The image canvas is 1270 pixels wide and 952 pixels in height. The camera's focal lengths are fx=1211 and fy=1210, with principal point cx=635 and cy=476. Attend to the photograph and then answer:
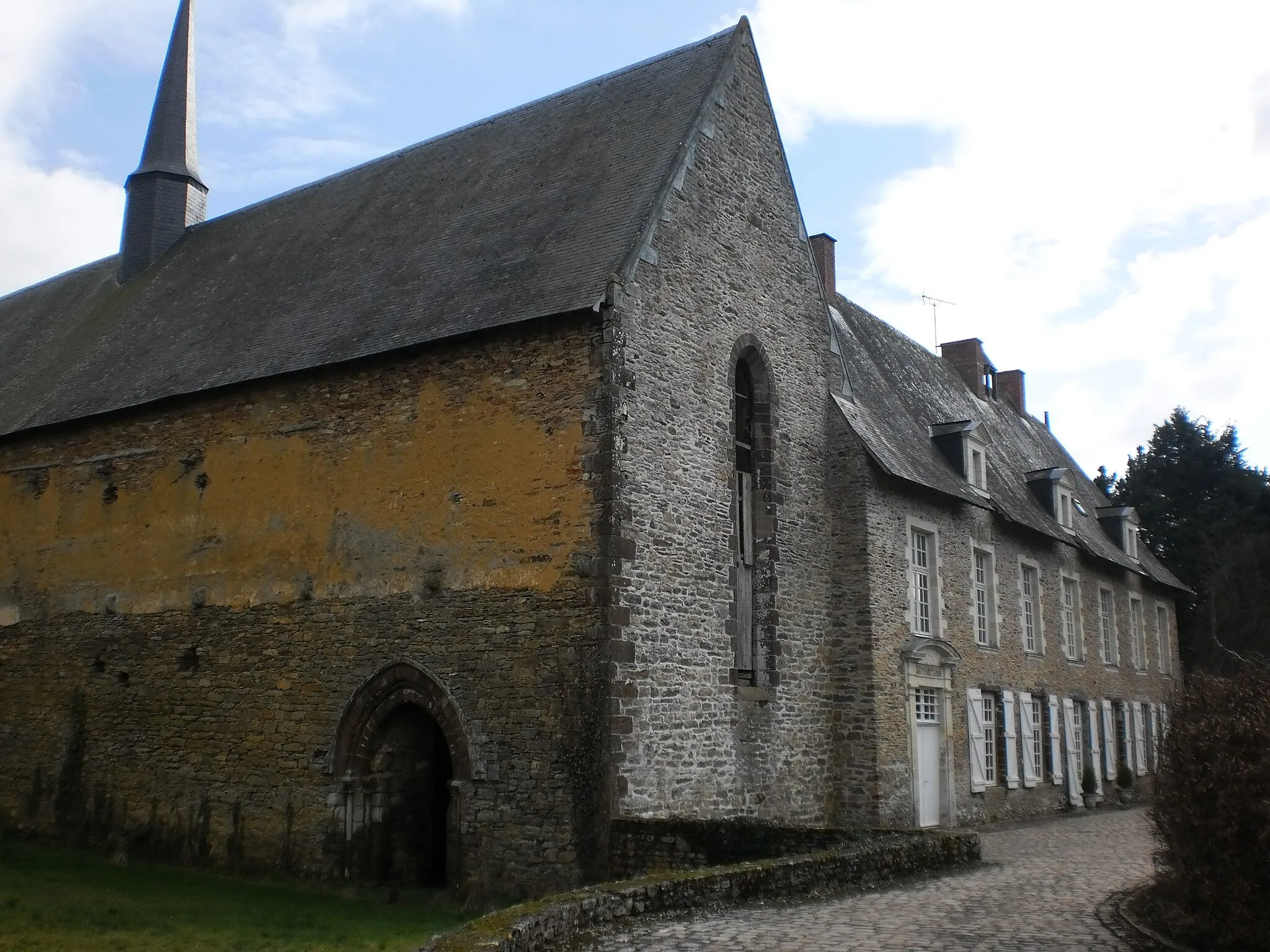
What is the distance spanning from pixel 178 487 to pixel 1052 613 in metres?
15.2

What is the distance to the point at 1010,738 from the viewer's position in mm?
19422

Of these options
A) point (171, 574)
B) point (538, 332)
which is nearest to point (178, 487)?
point (171, 574)

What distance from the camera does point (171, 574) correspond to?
1557cm

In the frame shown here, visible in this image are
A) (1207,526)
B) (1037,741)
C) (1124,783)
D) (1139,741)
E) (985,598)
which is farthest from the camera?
(1207,526)

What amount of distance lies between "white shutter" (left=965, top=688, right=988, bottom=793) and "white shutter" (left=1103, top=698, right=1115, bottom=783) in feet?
20.6

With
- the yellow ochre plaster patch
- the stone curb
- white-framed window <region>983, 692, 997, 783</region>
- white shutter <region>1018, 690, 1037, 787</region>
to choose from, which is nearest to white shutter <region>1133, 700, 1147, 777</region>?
white shutter <region>1018, 690, 1037, 787</region>

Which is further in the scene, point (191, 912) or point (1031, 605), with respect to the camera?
point (1031, 605)

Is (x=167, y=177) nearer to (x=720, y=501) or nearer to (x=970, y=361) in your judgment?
(x=720, y=501)

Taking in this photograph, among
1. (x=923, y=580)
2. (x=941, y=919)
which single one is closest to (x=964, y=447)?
(x=923, y=580)

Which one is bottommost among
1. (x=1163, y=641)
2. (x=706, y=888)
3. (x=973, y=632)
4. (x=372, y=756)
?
(x=706, y=888)

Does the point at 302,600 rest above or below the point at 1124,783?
above

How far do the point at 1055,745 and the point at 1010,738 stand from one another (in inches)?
83.5

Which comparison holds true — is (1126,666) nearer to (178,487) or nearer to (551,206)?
(551,206)

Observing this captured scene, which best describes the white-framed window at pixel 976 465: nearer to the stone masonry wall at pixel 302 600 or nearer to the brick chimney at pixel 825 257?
the brick chimney at pixel 825 257
